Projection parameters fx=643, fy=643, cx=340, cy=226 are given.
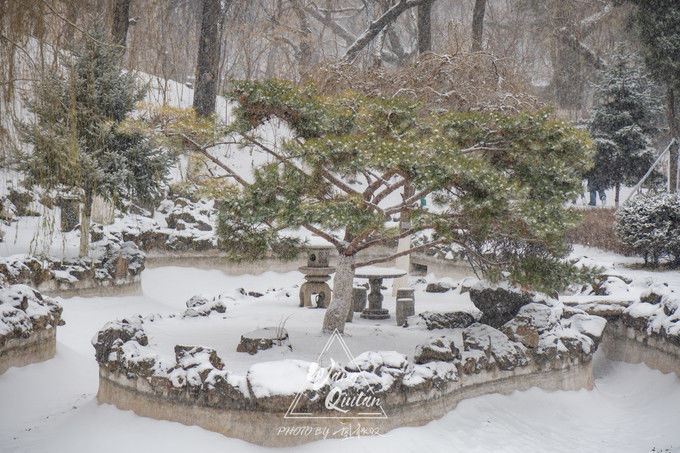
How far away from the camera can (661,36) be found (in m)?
12.7

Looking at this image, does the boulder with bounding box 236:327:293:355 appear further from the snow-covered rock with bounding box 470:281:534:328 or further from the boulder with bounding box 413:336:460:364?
the snow-covered rock with bounding box 470:281:534:328

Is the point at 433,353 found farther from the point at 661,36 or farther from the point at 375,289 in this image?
the point at 661,36

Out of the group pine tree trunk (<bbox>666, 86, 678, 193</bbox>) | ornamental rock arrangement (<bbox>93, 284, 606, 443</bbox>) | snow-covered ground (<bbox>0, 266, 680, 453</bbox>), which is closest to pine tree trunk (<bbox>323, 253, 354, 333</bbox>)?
snow-covered ground (<bbox>0, 266, 680, 453</bbox>)

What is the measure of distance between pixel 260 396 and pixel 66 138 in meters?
2.72

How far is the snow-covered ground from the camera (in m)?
5.96

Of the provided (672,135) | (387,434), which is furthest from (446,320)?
(672,135)

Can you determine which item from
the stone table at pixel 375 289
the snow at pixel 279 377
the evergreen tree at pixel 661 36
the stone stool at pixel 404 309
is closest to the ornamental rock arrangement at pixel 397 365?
the snow at pixel 279 377

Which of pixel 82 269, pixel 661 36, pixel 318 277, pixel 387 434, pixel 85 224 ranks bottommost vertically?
pixel 387 434

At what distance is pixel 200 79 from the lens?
15289 millimetres

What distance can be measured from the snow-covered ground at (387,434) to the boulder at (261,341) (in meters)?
0.15

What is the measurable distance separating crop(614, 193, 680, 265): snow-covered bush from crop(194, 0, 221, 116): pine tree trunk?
9432 mm

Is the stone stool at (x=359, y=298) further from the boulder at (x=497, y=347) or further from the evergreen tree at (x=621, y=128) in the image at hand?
the evergreen tree at (x=621, y=128)

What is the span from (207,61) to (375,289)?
7.83 m

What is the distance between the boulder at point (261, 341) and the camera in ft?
23.1
